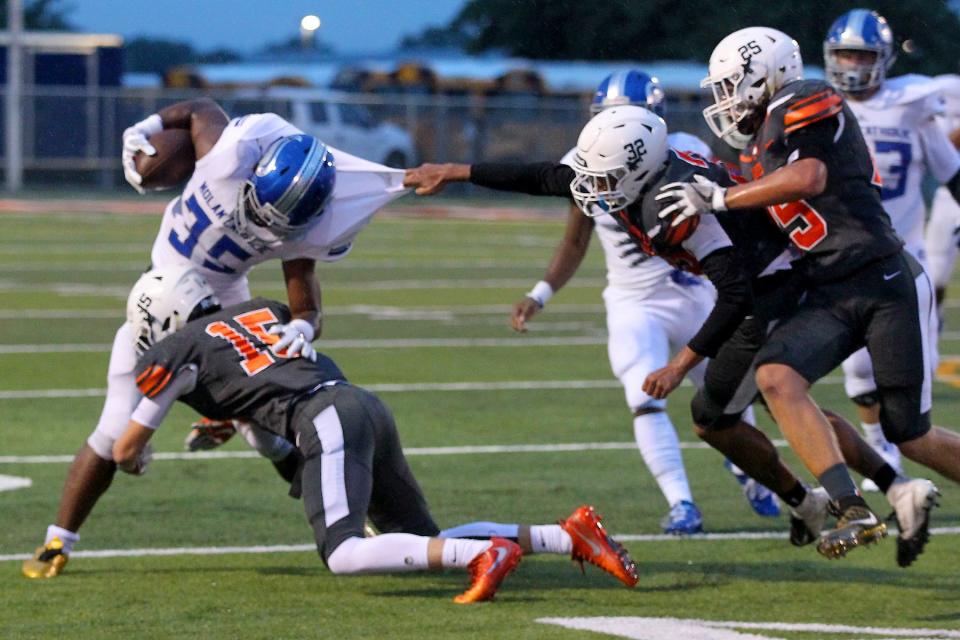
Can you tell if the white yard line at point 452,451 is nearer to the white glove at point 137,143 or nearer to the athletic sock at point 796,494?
the white glove at point 137,143

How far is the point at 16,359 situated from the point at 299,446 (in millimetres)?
5948

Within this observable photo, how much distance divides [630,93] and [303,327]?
1.85m

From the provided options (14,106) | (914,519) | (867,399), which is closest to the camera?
(914,519)

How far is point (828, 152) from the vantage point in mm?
5547

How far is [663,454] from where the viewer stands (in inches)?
272

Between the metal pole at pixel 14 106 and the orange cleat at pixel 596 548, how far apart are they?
934 inches

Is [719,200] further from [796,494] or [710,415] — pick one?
[796,494]

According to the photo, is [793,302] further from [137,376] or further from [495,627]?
[137,376]

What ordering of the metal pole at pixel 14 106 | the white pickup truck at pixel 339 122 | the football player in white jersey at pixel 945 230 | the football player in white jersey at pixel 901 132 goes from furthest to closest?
the white pickup truck at pixel 339 122, the metal pole at pixel 14 106, the football player in white jersey at pixel 945 230, the football player in white jersey at pixel 901 132

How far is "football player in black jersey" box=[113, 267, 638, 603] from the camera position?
5391 millimetres

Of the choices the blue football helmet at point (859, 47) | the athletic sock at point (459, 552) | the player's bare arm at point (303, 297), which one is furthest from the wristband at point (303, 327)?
the blue football helmet at point (859, 47)

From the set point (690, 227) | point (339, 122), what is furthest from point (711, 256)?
point (339, 122)

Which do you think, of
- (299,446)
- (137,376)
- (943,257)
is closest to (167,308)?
(137,376)

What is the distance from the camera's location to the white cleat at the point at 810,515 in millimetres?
5969
